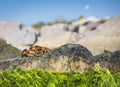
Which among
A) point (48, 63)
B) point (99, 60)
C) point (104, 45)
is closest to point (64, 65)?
point (48, 63)

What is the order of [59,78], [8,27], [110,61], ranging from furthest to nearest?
1. [8,27]
2. [110,61]
3. [59,78]

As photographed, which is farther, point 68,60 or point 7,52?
point 7,52

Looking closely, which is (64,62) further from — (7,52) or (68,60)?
(7,52)

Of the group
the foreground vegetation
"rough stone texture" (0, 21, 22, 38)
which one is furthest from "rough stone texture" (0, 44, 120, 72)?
"rough stone texture" (0, 21, 22, 38)

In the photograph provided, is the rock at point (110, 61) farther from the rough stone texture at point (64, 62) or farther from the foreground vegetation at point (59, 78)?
the foreground vegetation at point (59, 78)

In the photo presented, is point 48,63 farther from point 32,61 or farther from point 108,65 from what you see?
point 108,65

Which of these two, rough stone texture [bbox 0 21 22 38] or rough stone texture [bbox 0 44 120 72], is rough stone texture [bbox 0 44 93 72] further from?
rough stone texture [bbox 0 21 22 38]

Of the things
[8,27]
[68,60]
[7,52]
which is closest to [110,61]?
[68,60]
